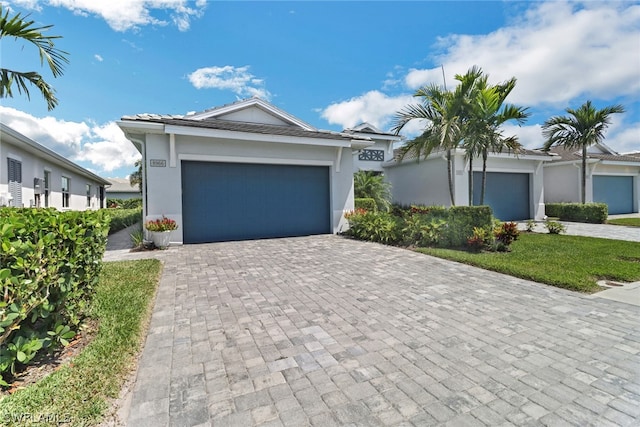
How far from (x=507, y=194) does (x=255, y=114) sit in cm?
1361

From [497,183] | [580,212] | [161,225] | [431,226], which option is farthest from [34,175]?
[580,212]

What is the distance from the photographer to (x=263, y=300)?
420 cm

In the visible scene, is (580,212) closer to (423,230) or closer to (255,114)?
(423,230)

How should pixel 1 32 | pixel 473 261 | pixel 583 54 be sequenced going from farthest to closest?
1. pixel 583 54
2. pixel 473 261
3. pixel 1 32

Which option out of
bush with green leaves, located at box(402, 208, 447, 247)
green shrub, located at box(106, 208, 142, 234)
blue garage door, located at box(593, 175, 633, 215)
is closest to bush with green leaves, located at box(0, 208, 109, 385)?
bush with green leaves, located at box(402, 208, 447, 247)

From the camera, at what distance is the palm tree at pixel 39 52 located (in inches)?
182

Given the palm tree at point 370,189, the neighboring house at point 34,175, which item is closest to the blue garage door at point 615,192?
the palm tree at point 370,189

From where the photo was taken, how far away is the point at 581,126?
597 inches

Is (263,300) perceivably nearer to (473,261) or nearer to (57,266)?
(57,266)

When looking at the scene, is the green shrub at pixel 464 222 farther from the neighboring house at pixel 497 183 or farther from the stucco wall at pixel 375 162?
the stucco wall at pixel 375 162

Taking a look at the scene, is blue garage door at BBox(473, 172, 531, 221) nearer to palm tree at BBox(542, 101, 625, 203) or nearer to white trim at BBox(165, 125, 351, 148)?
palm tree at BBox(542, 101, 625, 203)

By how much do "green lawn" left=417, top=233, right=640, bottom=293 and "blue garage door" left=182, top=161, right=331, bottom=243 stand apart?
4556 millimetres

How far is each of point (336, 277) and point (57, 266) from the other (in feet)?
12.9

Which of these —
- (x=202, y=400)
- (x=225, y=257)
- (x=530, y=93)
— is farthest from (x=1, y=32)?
(x=530, y=93)
